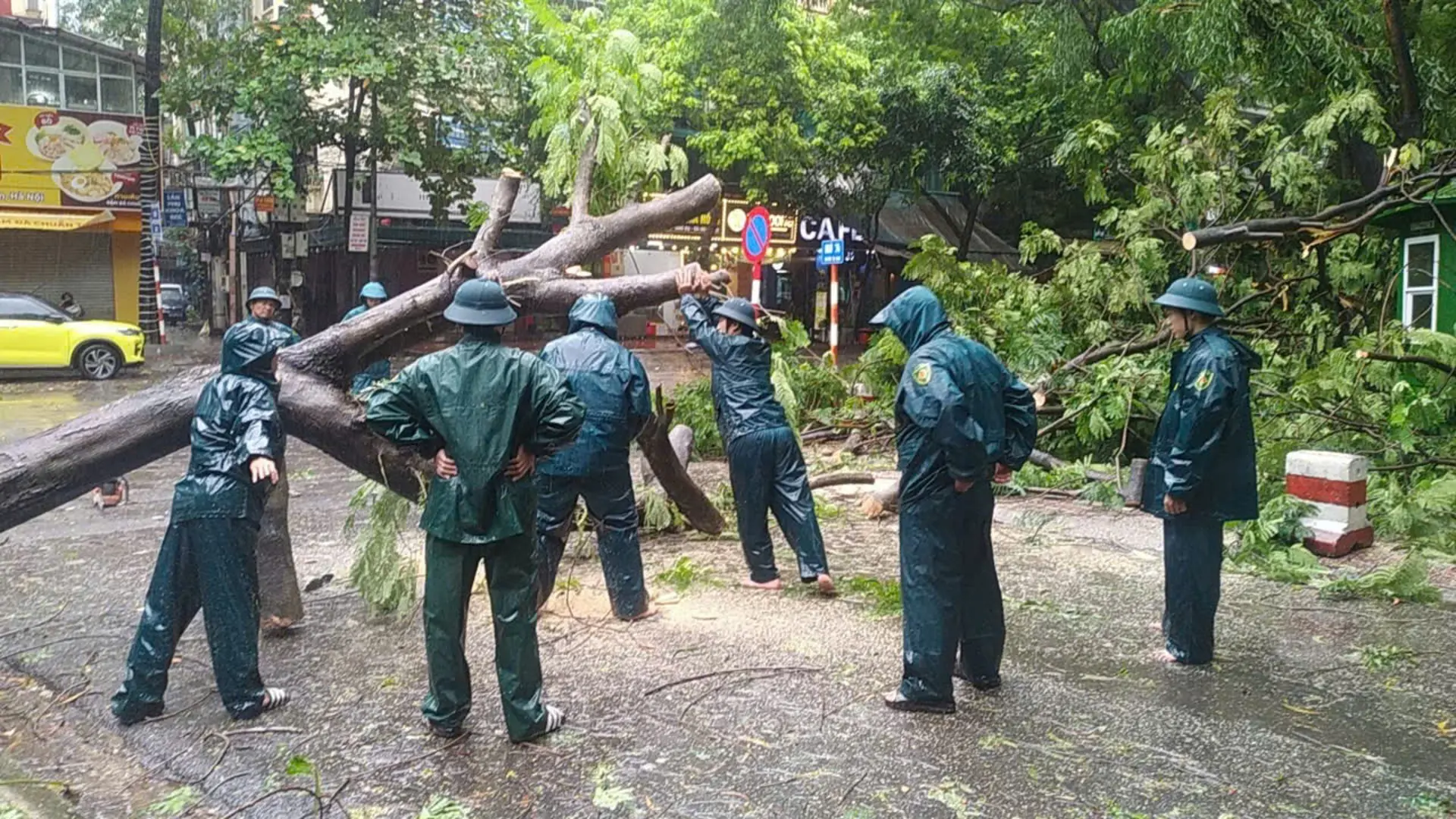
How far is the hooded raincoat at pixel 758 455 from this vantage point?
652 cm

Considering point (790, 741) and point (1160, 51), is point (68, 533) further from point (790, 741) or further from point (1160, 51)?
point (1160, 51)

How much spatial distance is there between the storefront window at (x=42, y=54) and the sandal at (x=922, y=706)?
2664cm

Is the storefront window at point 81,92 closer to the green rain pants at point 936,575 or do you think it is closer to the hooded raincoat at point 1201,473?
the green rain pants at point 936,575

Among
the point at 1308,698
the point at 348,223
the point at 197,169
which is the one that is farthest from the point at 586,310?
the point at 197,169

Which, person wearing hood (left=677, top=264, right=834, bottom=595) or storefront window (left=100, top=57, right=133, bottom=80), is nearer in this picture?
person wearing hood (left=677, top=264, right=834, bottom=595)

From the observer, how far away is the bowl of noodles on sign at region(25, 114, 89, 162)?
78.0ft

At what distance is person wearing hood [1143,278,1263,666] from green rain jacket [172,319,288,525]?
3.91 metres

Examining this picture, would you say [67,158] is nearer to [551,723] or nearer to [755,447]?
[755,447]

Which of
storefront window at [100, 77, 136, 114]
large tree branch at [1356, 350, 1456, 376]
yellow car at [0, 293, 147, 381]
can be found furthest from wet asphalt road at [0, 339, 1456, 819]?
storefront window at [100, 77, 136, 114]

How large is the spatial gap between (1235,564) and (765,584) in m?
3.09

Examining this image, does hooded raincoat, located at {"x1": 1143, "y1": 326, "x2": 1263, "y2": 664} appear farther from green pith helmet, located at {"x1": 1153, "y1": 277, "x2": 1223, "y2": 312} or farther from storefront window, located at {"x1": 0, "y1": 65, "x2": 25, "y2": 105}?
storefront window, located at {"x1": 0, "y1": 65, "x2": 25, "y2": 105}

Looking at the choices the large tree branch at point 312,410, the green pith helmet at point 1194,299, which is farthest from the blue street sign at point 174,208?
the green pith helmet at point 1194,299

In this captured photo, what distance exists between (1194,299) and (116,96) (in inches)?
1058

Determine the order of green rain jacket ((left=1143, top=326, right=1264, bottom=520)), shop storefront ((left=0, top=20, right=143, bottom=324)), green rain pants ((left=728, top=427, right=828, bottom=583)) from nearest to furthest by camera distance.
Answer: green rain jacket ((left=1143, top=326, right=1264, bottom=520)) → green rain pants ((left=728, top=427, right=828, bottom=583)) → shop storefront ((left=0, top=20, right=143, bottom=324))
